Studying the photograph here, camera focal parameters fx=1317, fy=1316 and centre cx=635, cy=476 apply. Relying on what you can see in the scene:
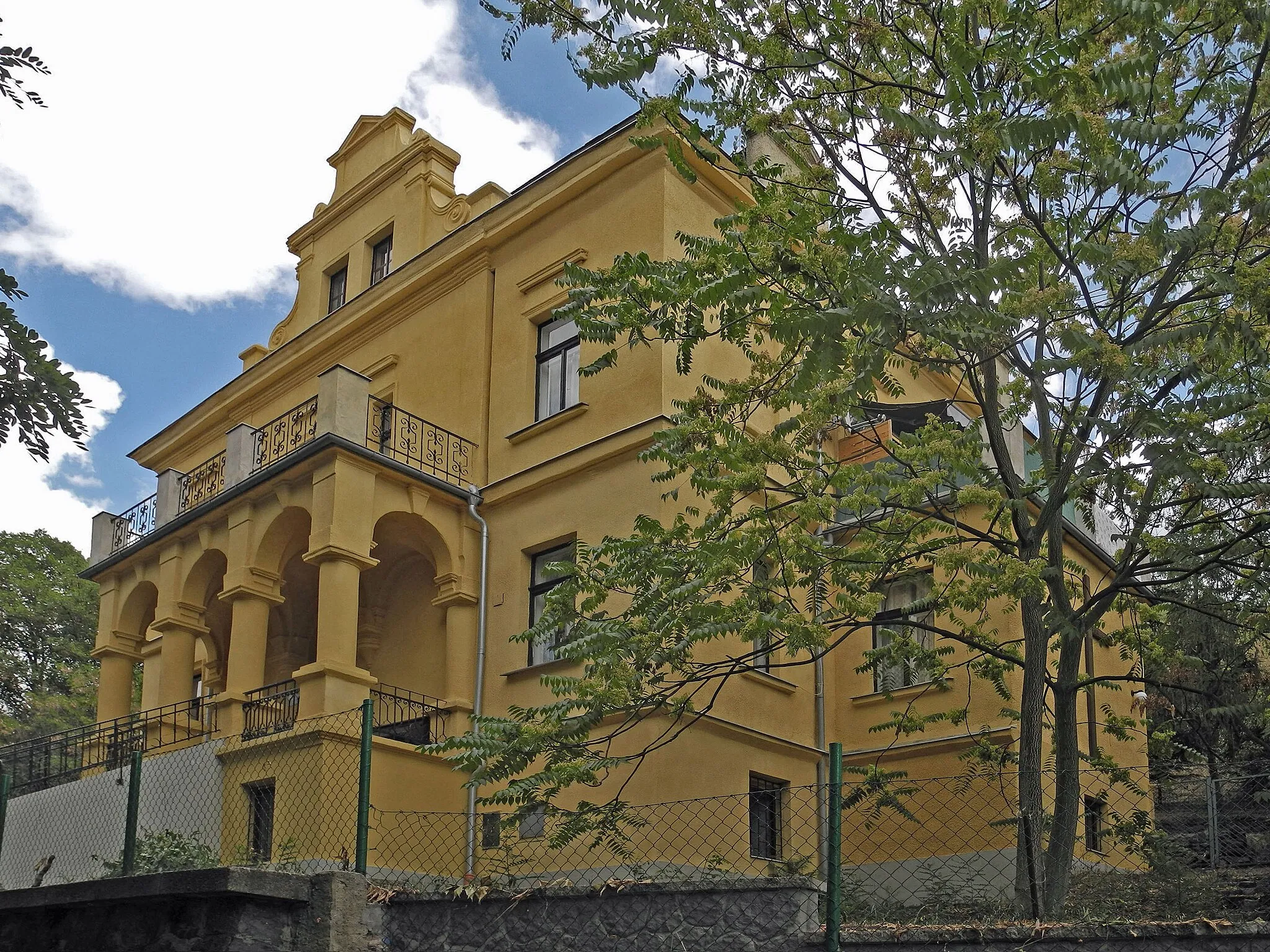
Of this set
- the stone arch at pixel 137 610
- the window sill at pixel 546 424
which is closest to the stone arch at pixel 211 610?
the stone arch at pixel 137 610

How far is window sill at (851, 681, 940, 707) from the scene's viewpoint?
56.3 ft

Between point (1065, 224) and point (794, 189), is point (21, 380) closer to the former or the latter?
point (794, 189)

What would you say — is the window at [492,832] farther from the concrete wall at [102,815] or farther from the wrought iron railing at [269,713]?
the concrete wall at [102,815]

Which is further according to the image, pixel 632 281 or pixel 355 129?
pixel 355 129

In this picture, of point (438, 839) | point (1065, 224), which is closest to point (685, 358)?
point (1065, 224)

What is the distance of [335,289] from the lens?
23.9 metres

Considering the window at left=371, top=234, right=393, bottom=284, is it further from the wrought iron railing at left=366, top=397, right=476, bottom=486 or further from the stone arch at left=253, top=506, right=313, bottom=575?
the stone arch at left=253, top=506, right=313, bottom=575

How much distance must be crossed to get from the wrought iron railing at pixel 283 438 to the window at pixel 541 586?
3.53 m

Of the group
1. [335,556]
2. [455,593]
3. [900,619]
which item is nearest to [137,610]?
[335,556]

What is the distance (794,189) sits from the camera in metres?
11.3

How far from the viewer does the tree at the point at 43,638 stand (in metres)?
32.4

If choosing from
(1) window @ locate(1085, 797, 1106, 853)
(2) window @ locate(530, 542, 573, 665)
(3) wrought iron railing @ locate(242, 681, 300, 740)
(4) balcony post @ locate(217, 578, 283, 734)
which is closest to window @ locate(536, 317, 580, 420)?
(2) window @ locate(530, 542, 573, 665)

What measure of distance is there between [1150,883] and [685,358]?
5772 mm

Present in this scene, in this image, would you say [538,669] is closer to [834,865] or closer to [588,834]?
[588,834]
